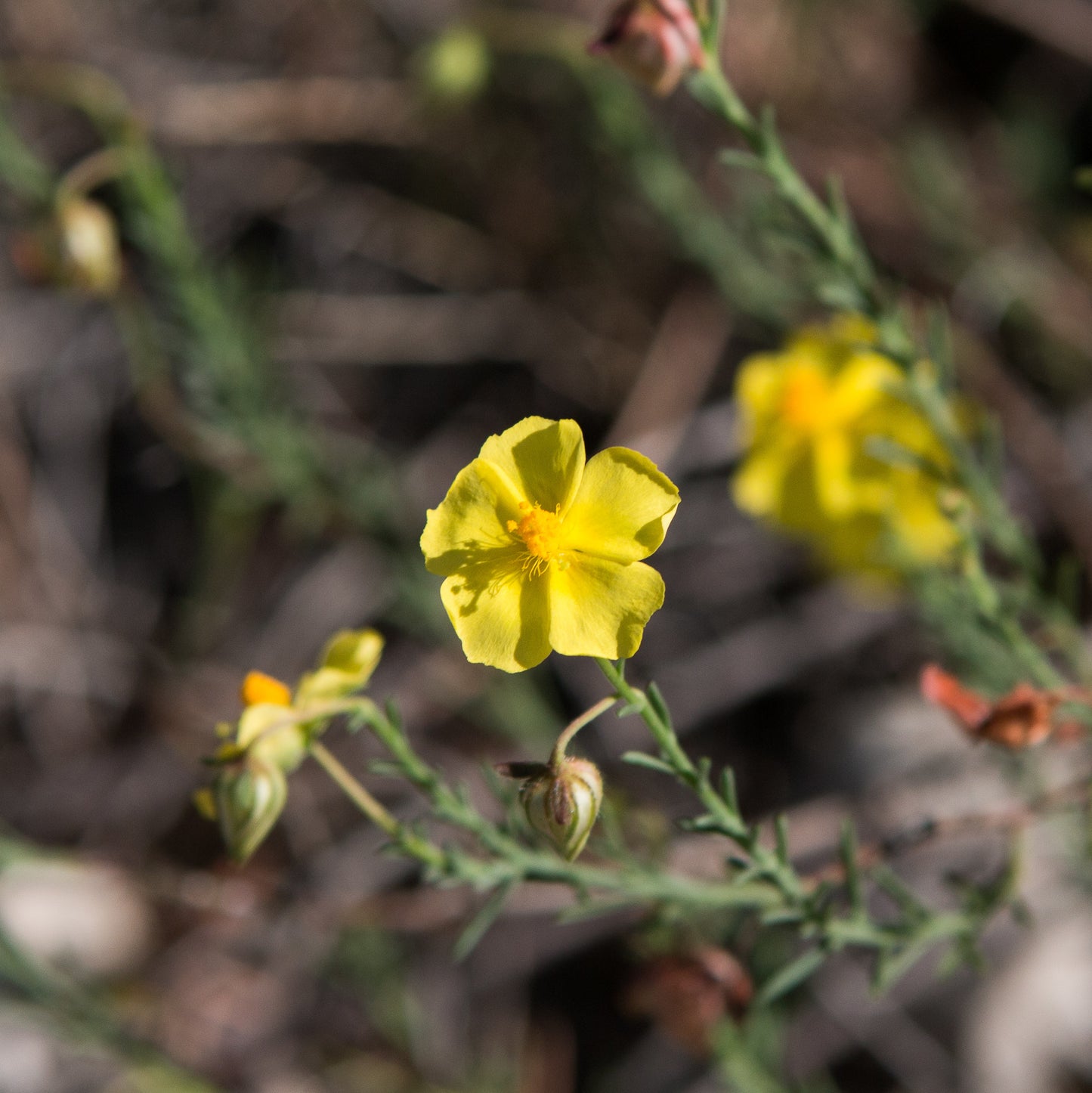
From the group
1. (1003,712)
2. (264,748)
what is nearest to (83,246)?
(264,748)

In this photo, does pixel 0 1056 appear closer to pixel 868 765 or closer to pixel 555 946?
pixel 555 946

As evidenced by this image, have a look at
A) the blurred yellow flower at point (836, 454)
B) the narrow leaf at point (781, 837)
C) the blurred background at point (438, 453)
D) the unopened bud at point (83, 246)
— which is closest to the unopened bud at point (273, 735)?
the narrow leaf at point (781, 837)

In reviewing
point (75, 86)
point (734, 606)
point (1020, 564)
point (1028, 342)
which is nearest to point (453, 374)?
point (734, 606)

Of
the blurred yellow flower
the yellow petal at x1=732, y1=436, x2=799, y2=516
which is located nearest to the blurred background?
the blurred yellow flower

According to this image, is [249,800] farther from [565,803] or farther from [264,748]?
[565,803]

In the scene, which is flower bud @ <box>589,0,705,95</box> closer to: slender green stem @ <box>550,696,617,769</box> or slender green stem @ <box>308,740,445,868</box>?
slender green stem @ <box>550,696,617,769</box>

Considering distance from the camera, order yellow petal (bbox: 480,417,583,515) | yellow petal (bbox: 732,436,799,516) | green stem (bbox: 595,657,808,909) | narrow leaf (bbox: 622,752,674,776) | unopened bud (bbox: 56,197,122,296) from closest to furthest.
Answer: green stem (bbox: 595,657,808,909) → narrow leaf (bbox: 622,752,674,776) → yellow petal (bbox: 480,417,583,515) → unopened bud (bbox: 56,197,122,296) → yellow petal (bbox: 732,436,799,516)

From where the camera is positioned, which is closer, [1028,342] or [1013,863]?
[1013,863]
